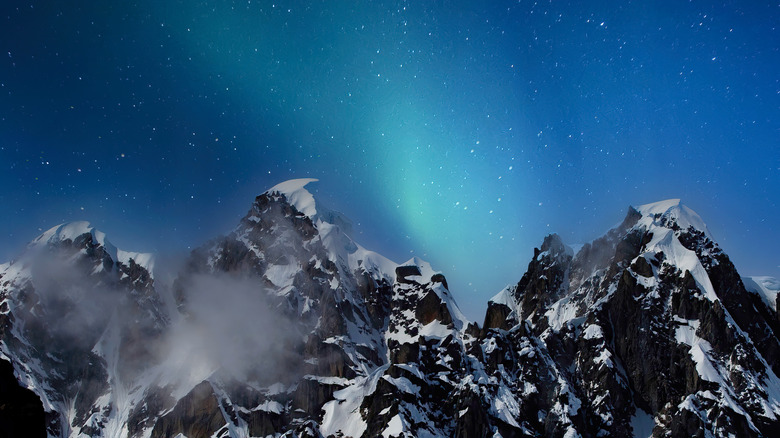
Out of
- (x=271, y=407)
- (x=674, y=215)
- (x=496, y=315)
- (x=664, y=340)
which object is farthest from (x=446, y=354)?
(x=674, y=215)

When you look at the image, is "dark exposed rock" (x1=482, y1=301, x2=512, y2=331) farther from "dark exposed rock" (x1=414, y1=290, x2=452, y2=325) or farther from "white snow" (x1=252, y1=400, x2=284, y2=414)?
"white snow" (x1=252, y1=400, x2=284, y2=414)

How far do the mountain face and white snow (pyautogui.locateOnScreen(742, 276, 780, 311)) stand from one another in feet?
1.93

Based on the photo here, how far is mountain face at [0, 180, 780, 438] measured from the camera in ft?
336

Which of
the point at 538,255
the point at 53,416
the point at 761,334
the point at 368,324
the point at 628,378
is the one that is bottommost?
the point at 53,416

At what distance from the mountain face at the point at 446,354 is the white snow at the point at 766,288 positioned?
23.2 inches

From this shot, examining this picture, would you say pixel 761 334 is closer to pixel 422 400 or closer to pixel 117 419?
pixel 422 400

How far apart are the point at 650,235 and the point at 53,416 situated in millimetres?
196232

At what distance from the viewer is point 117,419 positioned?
541ft

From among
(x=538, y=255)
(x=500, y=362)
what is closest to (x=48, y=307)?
(x=500, y=362)

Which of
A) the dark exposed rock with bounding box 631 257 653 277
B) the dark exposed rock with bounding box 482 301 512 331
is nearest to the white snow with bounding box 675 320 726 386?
the dark exposed rock with bounding box 631 257 653 277

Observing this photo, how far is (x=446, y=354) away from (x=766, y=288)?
86.8 metres

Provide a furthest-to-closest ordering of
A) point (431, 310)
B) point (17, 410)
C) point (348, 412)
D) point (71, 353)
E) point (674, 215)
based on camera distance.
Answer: point (71, 353) → point (431, 310) → point (674, 215) → point (348, 412) → point (17, 410)

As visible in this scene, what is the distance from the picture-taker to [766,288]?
125m

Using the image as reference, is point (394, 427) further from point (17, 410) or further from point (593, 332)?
point (17, 410)
